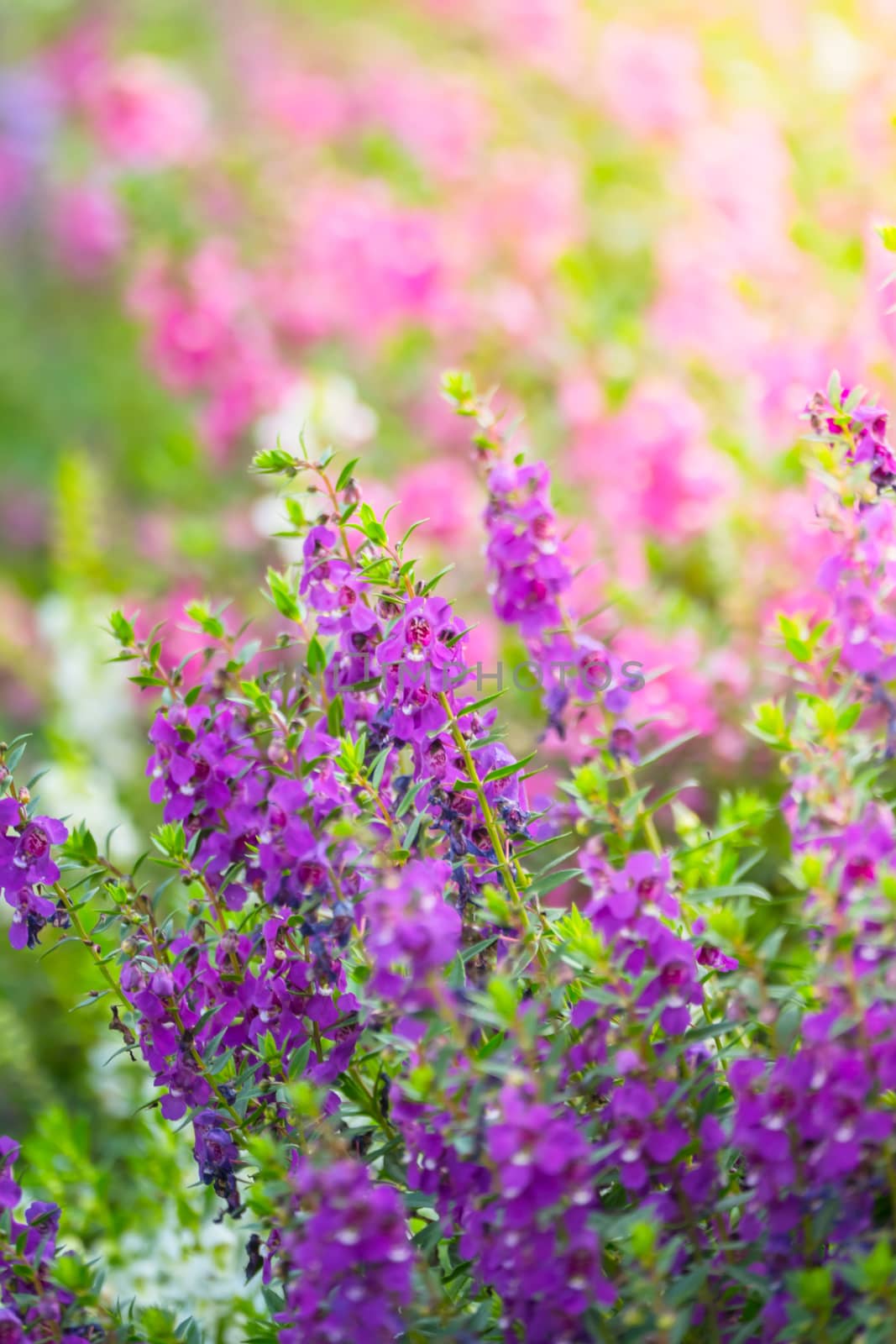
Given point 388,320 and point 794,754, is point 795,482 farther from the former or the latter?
point 794,754

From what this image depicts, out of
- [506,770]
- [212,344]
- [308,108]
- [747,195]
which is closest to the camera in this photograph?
[506,770]

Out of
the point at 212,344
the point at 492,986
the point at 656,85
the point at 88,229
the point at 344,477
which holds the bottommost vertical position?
the point at 492,986

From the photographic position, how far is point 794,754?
1.31m

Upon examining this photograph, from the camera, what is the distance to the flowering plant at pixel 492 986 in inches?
44.9

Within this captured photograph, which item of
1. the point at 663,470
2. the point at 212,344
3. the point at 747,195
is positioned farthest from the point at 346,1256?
the point at 212,344

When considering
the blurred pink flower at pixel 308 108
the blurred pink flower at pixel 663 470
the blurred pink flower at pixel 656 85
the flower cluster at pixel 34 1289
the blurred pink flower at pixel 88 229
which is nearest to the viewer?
the flower cluster at pixel 34 1289

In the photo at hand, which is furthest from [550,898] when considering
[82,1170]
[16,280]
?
[16,280]

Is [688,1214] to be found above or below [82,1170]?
below

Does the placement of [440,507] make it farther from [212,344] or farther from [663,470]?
[212,344]

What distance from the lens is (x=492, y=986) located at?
112 centimetres

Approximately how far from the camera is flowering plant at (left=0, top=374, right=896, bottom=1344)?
3.75ft

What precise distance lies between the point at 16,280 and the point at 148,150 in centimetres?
307

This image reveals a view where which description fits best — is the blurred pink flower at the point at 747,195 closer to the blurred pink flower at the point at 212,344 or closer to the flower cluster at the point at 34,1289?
the blurred pink flower at the point at 212,344

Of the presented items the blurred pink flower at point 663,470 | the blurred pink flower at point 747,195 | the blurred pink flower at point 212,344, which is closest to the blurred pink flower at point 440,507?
the blurred pink flower at point 663,470
